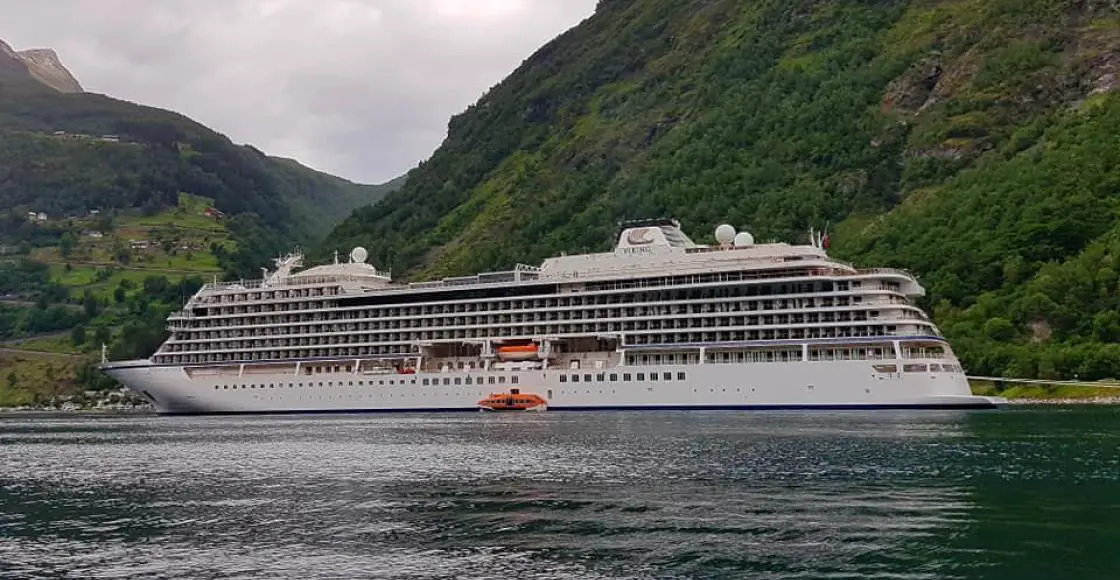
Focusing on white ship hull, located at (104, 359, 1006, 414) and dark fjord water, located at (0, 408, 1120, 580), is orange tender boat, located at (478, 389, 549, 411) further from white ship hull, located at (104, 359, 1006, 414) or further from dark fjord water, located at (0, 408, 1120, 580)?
dark fjord water, located at (0, 408, 1120, 580)

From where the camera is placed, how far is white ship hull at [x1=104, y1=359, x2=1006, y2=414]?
79.9 meters

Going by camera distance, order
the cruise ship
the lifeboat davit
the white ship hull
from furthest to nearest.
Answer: the lifeboat davit, the cruise ship, the white ship hull

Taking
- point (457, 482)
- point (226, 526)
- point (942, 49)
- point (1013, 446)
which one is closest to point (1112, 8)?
point (942, 49)

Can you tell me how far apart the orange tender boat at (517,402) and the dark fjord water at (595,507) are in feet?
97.9

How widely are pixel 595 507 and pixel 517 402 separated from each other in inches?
2341

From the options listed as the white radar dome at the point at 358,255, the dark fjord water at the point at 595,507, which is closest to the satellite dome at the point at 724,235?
the dark fjord water at the point at 595,507

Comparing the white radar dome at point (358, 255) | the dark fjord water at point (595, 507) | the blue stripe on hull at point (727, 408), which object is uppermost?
the white radar dome at point (358, 255)

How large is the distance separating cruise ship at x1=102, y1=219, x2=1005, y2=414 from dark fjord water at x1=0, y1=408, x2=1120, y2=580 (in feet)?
63.1

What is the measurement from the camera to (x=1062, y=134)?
142 metres

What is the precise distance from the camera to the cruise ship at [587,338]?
3246 inches

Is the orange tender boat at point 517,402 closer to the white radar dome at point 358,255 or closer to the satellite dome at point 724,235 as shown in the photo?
the satellite dome at point 724,235

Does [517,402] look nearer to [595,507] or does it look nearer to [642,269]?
[642,269]

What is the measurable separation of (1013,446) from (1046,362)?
5066 cm

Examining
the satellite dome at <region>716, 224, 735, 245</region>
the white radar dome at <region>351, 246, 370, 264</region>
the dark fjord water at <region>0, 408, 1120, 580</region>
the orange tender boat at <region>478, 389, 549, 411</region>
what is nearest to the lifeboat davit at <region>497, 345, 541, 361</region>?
the orange tender boat at <region>478, 389, 549, 411</region>
